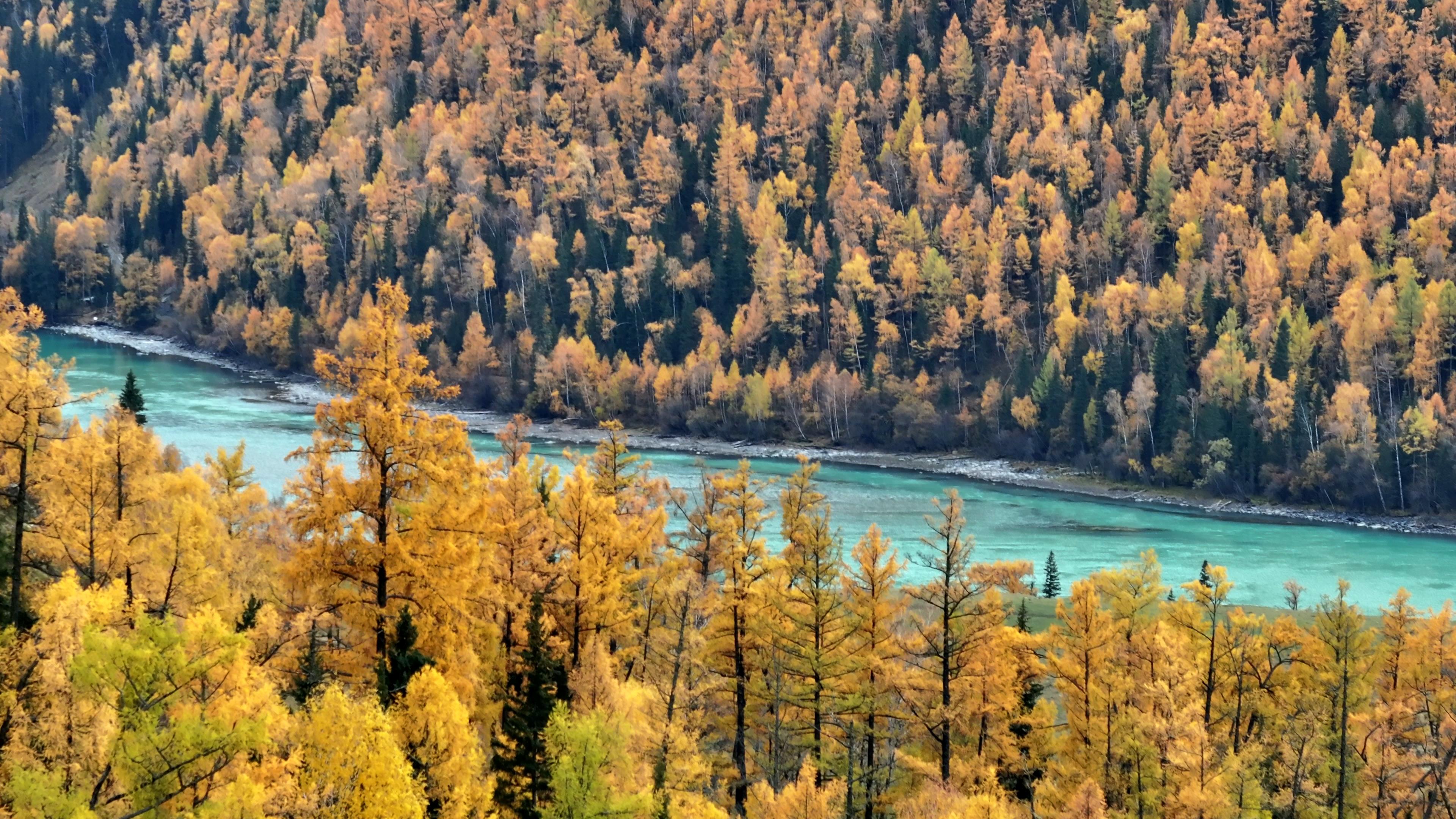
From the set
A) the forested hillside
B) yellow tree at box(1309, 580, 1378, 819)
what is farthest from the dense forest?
the forested hillside

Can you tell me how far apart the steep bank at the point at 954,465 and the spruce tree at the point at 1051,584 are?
3538 centimetres

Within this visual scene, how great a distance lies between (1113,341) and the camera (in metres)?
133

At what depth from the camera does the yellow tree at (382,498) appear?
26.1 m

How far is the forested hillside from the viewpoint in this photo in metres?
124

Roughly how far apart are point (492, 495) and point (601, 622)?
13.9 feet

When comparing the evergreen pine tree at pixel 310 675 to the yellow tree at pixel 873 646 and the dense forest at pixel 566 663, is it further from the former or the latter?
the yellow tree at pixel 873 646

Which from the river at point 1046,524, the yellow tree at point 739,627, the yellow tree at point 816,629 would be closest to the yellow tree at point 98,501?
the yellow tree at point 739,627

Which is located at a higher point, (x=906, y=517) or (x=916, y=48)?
(x=916, y=48)

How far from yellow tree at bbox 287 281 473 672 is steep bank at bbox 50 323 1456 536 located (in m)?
88.1

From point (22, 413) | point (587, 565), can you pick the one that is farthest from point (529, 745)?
point (22, 413)

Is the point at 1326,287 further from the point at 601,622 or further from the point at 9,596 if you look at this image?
the point at 9,596

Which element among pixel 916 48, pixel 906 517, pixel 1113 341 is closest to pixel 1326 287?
pixel 1113 341

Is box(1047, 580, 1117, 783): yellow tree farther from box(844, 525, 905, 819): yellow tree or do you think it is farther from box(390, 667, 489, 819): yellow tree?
box(390, 667, 489, 819): yellow tree

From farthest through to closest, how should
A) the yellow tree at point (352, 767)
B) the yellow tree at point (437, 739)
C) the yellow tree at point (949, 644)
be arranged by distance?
the yellow tree at point (949, 644) → the yellow tree at point (437, 739) → the yellow tree at point (352, 767)
